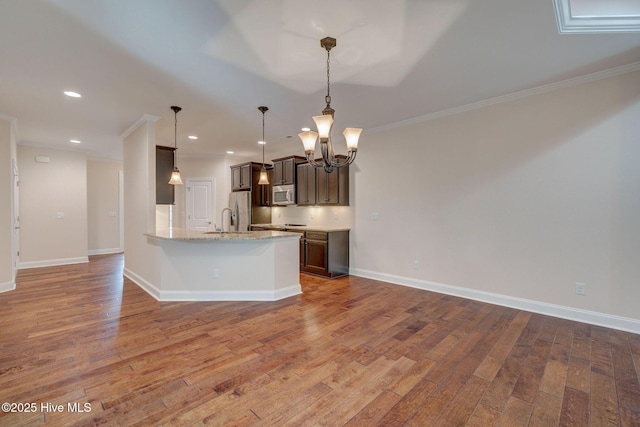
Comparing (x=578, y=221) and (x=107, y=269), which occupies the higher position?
(x=578, y=221)

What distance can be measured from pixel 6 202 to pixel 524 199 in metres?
7.25

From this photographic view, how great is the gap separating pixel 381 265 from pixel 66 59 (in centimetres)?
480

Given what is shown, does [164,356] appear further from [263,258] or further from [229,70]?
[229,70]

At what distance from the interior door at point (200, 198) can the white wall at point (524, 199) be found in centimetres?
449

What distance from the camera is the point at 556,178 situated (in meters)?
3.46

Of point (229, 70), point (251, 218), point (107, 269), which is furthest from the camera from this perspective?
point (251, 218)

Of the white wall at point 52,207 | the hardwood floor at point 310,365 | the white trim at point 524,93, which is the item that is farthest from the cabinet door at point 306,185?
the white wall at point 52,207

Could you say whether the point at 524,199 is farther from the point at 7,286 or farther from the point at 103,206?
the point at 103,206

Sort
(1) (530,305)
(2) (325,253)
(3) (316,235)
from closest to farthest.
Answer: (1) (530,305) < (2) (325,253) < (3) (316,235)

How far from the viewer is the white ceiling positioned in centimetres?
220

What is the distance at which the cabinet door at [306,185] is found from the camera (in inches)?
230

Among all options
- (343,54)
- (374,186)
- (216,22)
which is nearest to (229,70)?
(216,22)

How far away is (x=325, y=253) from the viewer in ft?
17.2

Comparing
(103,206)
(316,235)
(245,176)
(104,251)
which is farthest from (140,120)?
(104,251)
